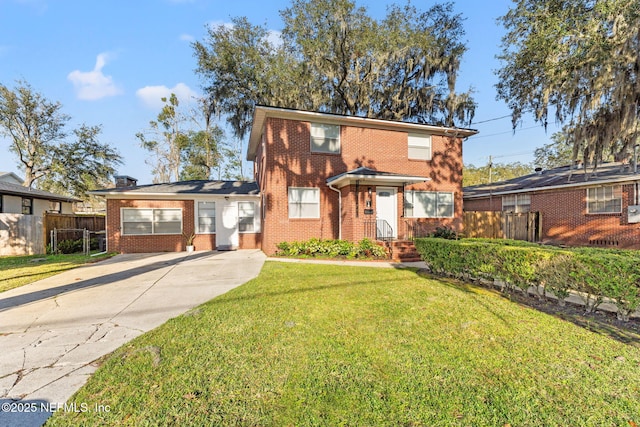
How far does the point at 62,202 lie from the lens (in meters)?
19.7

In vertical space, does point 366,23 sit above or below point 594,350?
above

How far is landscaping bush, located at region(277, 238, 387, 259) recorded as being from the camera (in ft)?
32.2

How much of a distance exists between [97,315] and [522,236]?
17.5 meters

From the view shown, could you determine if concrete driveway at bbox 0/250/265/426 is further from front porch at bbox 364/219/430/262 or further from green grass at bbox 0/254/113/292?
front porch at bbox 364/219/430/262

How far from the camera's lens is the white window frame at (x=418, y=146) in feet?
41.3

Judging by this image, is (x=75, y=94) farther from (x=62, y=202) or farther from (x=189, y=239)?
(x=189, y=239)

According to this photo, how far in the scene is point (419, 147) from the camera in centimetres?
1267

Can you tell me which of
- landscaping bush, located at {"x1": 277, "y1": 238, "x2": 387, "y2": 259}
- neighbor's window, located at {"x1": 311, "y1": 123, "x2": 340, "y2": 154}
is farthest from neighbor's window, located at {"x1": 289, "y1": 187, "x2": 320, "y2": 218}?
neighbor's window, located at {"x1": 311, "y1": 123, "x2": 340, "y2": 154}

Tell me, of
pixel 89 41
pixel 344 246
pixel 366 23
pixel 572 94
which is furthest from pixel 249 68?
pixel 572 94

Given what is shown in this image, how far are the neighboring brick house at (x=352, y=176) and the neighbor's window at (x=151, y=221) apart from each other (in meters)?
4.60

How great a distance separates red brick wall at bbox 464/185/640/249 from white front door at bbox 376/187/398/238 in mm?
8629

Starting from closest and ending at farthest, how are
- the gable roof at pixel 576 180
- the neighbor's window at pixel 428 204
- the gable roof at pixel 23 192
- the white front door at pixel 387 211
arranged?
the white front door at pixel 387 211, the gable roof at pixel 576 180, the neighbor's window at pixel 428 204, the gable roof at pixel 23 192

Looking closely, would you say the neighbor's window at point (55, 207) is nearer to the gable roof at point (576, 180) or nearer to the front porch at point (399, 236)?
the front porch at point (399, 236)

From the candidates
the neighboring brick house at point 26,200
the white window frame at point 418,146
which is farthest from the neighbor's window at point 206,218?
the white window frame at point 418,146
